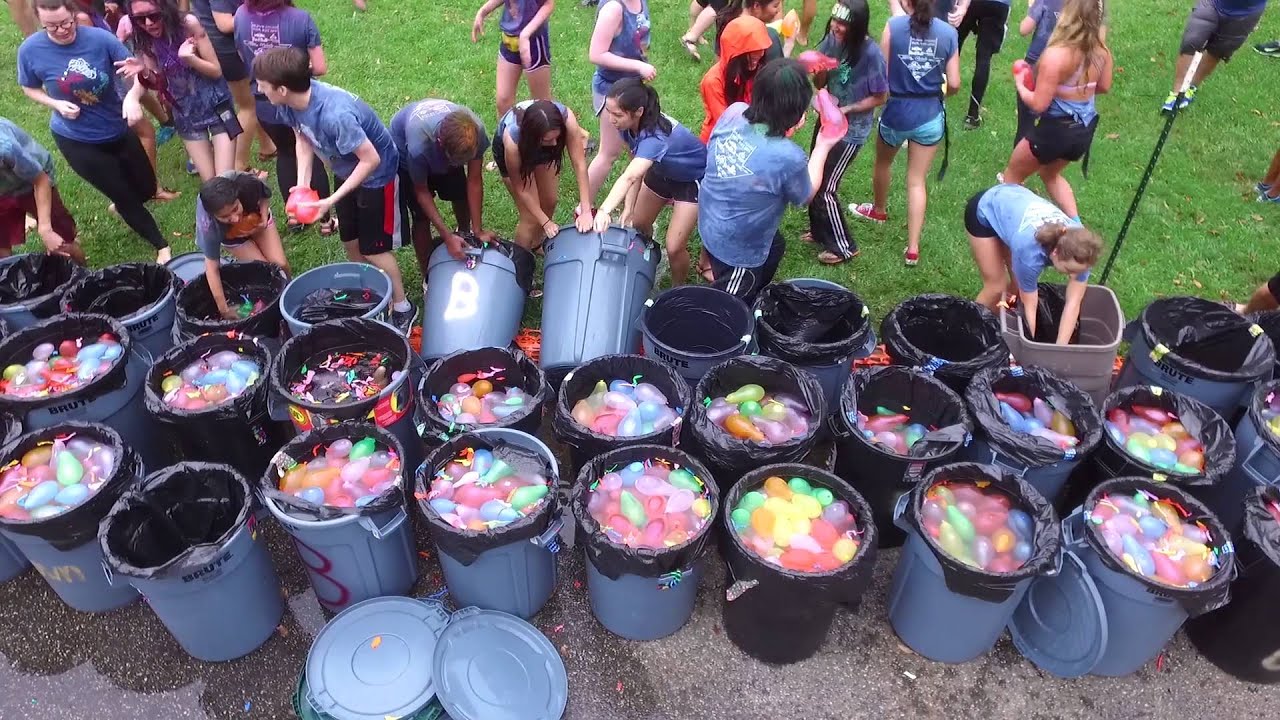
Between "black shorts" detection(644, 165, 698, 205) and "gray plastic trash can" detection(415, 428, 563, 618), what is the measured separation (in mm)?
1759

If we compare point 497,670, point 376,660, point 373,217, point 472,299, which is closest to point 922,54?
point 472,299

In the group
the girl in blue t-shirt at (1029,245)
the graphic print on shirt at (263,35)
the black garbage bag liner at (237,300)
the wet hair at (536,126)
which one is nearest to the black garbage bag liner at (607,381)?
the wet hair at (536,126)

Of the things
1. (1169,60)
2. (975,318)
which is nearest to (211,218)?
(975,318)

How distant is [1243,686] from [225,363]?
14.2 ft

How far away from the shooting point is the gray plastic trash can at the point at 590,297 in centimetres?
390

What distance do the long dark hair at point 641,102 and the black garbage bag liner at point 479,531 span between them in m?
1.72

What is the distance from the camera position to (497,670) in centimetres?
292

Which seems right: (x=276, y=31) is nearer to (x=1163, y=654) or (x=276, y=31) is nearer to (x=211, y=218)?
(x=211, y=218)

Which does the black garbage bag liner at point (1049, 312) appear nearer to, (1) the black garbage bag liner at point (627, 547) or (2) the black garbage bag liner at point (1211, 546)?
(2) the black garbage bag liner at point (1211, 546)

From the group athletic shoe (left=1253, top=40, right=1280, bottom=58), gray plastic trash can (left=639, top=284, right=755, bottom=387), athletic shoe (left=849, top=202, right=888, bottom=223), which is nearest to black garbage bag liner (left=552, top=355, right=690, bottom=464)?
gray plastic trash can (left=639, top=284, right=755, bottom=387)

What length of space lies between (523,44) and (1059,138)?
3284mm

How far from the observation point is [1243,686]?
307 centimetres

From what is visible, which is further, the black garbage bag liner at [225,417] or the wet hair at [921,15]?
the wet hair at [921,15]

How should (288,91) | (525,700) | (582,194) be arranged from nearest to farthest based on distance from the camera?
(525,700) < (288,91) < (582,194)
